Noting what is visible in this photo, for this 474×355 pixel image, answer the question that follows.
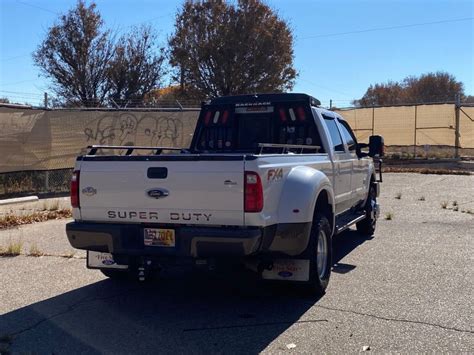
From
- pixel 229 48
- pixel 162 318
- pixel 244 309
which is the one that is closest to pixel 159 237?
pixel 162 318

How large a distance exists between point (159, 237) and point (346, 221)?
3.39m

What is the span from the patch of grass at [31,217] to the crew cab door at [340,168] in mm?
5974

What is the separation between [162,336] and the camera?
4.69m

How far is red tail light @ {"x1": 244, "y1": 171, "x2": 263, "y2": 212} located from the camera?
185 inches

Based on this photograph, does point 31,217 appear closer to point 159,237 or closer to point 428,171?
point 159,237

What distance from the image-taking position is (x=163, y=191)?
5008 mm

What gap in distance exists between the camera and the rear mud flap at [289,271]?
532 centimetres

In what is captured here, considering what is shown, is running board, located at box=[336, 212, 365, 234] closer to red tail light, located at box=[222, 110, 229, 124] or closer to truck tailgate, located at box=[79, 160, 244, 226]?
red tail light, located at box=[222, 110, 229, 124]

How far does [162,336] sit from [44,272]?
283 cm

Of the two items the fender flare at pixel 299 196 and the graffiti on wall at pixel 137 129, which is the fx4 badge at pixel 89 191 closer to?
the fender flare at pixel 299 196

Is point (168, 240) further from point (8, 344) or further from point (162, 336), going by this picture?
point (8, 344)

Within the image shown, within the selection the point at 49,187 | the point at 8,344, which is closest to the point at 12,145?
the point at 49,187

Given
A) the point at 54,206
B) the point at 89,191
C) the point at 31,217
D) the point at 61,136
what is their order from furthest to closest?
the point at 61,136 < the point at 54,206 < the point at 31,217 < the point at 89,191

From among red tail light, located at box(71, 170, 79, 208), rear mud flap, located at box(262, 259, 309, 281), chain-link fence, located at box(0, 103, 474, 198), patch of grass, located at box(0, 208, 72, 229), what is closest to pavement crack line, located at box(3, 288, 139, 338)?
red tail light, located at box(71, 170, 79, 208)
